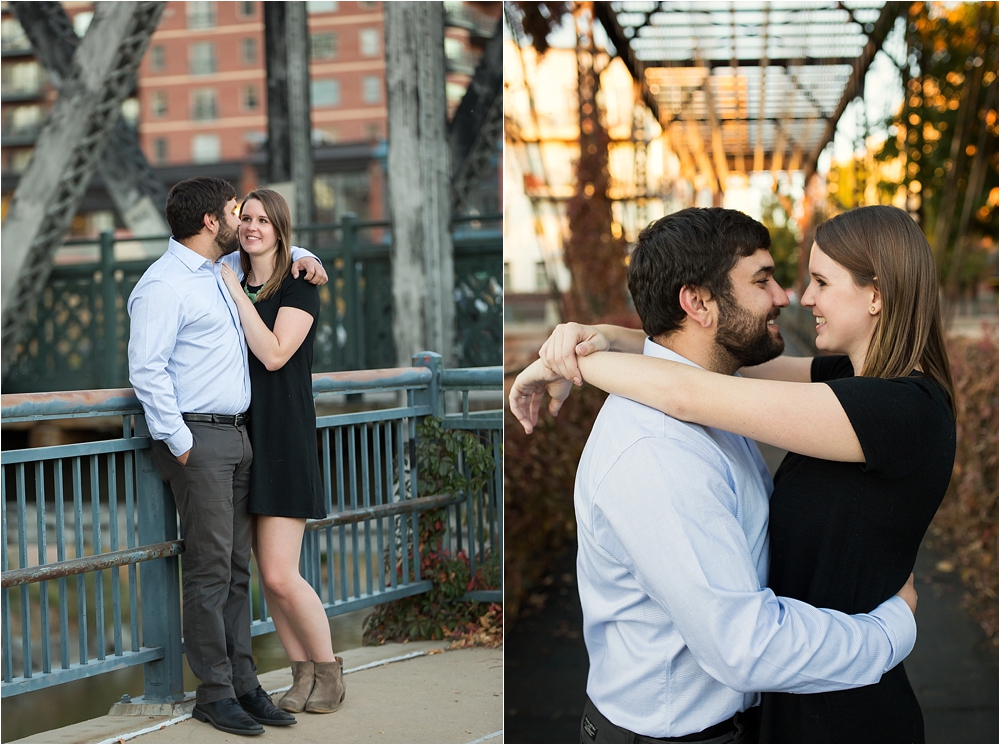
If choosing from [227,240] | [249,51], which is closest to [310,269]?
[227,240]

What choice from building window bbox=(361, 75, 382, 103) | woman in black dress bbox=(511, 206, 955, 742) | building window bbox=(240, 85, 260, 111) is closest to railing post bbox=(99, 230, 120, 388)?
woman in black dress bbox=(511, 206, 955, 742)

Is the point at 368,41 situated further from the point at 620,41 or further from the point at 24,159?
the point at 620,41

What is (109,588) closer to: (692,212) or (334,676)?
(334,676)

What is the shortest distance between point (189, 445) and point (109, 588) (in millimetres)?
639

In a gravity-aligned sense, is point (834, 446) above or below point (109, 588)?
above

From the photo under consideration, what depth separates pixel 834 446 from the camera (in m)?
1.19

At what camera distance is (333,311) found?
7.92 feet

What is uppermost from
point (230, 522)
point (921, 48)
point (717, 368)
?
point (921, 48)

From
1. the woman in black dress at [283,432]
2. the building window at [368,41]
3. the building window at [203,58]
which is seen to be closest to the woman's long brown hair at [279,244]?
the woman in black dress at [283,432]

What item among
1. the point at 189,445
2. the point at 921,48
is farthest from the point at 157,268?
the point at 921,48

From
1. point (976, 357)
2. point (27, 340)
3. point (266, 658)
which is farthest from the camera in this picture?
point (976, 357)

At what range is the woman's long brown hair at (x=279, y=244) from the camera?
→ 76.5 inches

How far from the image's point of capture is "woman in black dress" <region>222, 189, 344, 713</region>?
6.37ft

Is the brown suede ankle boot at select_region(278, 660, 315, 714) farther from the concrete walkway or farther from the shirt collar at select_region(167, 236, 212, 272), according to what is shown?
the shirt collar at select_region(167, 236, 212, 272)
